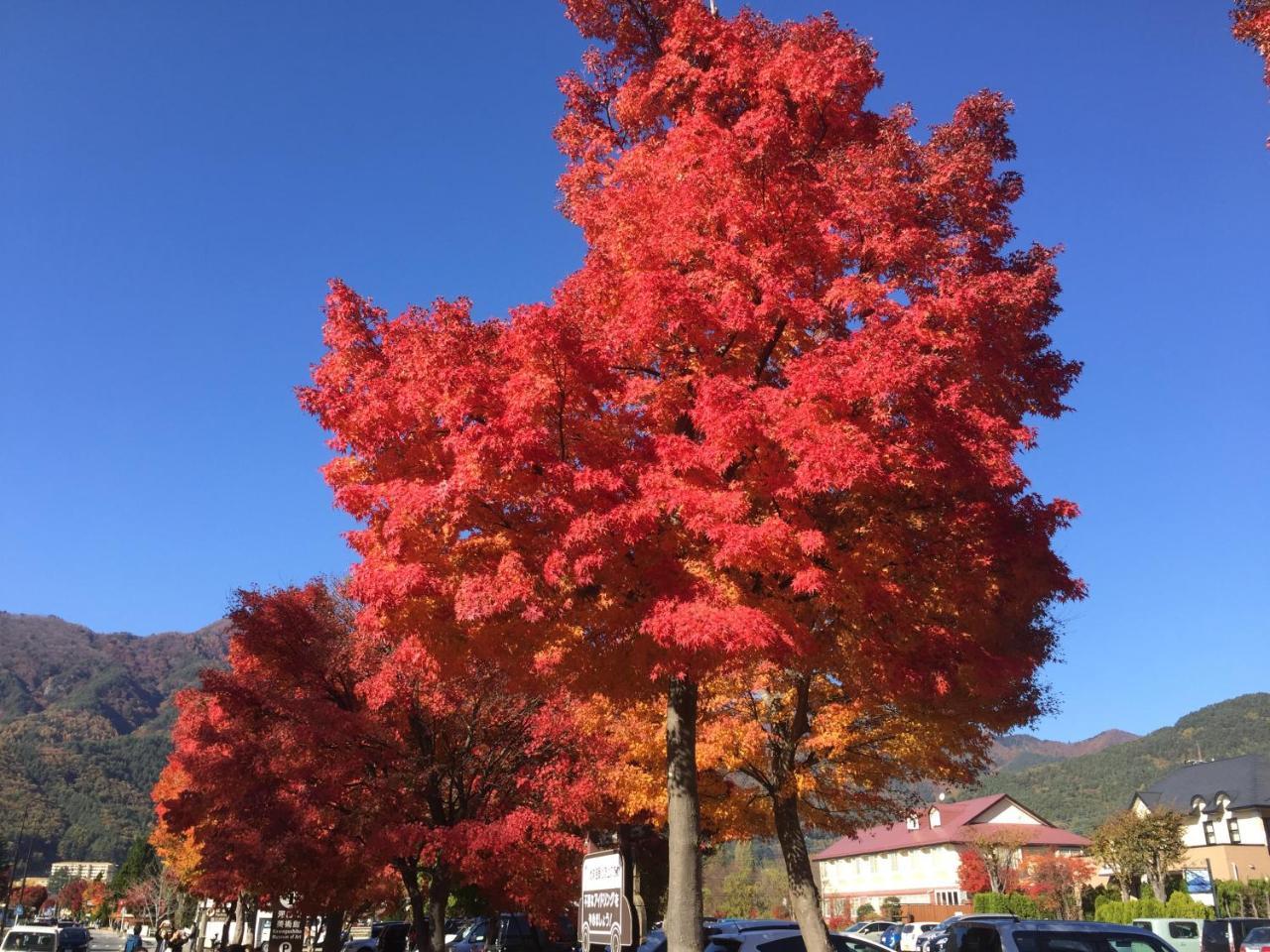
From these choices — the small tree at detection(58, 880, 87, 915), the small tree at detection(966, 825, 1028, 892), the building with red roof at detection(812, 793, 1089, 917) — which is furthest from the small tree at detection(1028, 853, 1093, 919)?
the small tree at detection(58, 880, 87, 915)

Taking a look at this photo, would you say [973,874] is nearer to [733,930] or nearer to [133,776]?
[733,930]

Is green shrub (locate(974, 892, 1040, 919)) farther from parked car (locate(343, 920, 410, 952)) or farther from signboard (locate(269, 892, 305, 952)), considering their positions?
signboard (locate(269, 892, 305, 952))

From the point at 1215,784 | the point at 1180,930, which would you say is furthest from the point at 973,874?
the point at 1180,930

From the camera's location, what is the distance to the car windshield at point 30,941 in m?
25.6

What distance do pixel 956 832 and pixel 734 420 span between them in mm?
62354

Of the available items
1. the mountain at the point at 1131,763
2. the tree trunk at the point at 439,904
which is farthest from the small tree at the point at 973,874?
the mountain at the point at 1131,763

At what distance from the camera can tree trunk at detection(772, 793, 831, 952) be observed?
11345 mm

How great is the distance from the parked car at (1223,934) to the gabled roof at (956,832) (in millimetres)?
33111

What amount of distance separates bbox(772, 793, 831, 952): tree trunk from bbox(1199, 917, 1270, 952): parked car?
15.3 metres

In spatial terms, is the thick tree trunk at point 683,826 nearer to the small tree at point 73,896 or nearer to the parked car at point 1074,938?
the parked car at point 1074,938

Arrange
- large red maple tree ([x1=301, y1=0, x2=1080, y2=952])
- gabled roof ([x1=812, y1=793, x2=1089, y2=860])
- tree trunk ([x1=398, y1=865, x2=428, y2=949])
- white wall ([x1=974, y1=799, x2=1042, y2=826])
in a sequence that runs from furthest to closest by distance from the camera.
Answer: white wall ([x1=974, y1=799, x2=1042, y2=826]), gabled roof ([x1=812, y1=793, x2=1089, y2=860]), tree trunk ([x1=398, y1=865, x2=428, y2=949]), large red maple tree ([x1=301, y1=0, x2=1080, y2=952])

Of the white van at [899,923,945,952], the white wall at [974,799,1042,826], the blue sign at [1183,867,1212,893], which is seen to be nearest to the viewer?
the white van at [899,923,945,952]

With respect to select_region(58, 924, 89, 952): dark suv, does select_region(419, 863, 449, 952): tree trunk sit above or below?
above

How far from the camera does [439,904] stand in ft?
57.3
